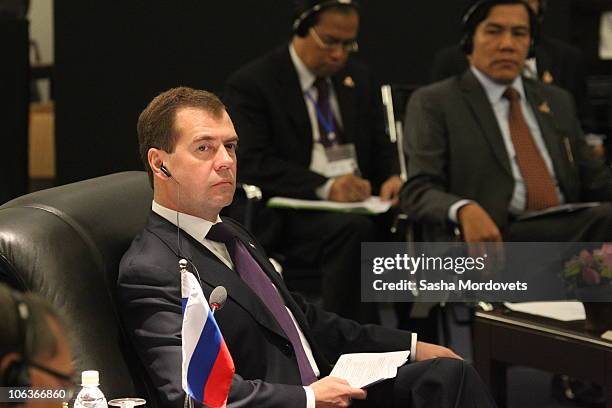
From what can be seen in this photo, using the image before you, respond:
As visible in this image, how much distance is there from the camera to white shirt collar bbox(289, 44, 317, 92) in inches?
213

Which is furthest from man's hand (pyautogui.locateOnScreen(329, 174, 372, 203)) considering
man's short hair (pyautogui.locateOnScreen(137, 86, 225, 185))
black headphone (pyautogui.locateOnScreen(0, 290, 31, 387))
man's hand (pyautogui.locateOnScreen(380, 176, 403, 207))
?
black headphone (pyautogui.locateOnScreen(0, 290, 31, 387))

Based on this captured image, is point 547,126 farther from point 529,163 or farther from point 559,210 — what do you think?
point 559,210

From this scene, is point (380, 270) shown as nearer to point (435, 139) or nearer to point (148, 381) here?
point (435, 139)

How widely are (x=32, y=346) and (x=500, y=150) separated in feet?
14.0

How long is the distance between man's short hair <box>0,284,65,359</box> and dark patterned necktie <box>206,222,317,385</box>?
74.3 inches

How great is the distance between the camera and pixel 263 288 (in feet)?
9.00

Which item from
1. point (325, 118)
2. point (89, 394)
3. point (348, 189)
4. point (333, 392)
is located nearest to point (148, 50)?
point (325, 118)

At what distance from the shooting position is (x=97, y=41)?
6.77 meters

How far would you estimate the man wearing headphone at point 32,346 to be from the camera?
2.58 feet

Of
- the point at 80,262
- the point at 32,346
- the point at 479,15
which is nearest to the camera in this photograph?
the point at 32,346

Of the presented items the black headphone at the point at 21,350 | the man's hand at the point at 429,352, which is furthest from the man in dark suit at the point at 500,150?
the black headphone at the point at 21,350

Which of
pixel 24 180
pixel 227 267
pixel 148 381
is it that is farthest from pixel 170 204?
pixel 24 180

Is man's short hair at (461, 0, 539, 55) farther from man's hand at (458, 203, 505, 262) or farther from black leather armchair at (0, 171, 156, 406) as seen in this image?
black leather armchair at (0, 171, 156, 406)

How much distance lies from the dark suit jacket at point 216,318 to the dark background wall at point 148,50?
413 centimetres
